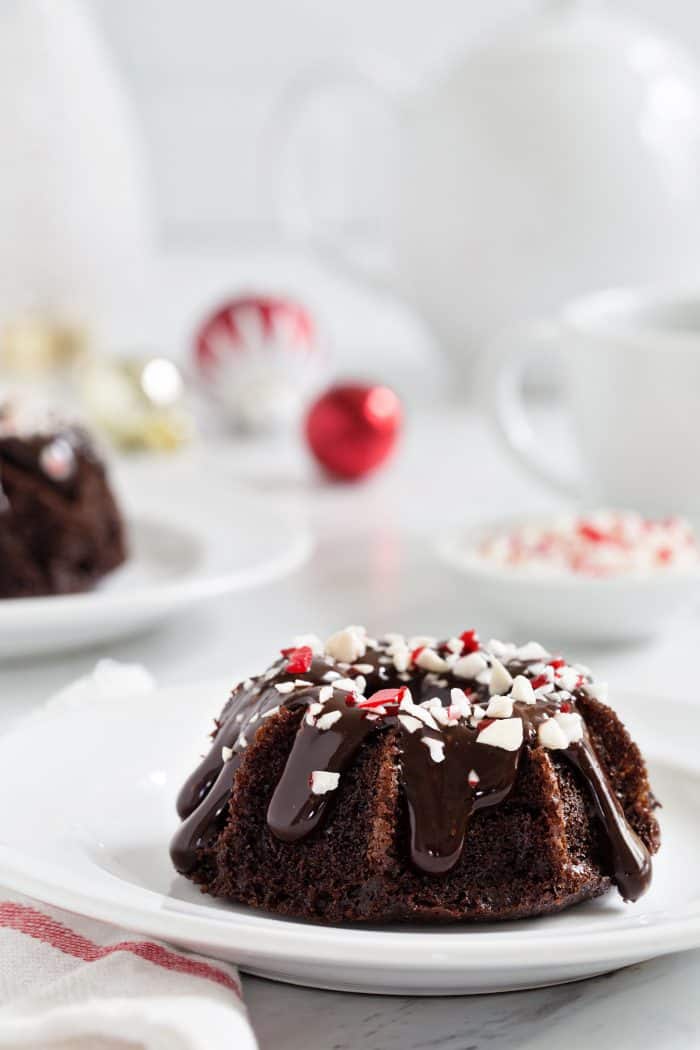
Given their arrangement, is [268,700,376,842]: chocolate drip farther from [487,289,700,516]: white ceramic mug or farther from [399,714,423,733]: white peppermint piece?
[487,289,700,516]: white ceramic mug

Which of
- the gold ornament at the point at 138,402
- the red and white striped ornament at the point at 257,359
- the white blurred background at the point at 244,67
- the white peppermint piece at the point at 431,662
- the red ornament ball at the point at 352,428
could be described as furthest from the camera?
the white blurred background at the point at 244,67

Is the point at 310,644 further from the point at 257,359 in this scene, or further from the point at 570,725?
the point at 257,359

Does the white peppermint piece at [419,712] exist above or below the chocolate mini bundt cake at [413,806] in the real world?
above

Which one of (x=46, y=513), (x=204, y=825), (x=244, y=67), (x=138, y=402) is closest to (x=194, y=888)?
(x=204, y=825)

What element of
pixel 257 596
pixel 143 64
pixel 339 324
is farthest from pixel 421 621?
pixel 143 64

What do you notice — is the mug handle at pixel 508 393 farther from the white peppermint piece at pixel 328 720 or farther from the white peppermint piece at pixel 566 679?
the white peppermint piece at pixel 328 720

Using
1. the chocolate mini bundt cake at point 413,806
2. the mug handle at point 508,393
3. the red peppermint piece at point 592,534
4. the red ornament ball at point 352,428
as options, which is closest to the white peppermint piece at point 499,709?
the chocolate mini bundt cake at point 413,806
